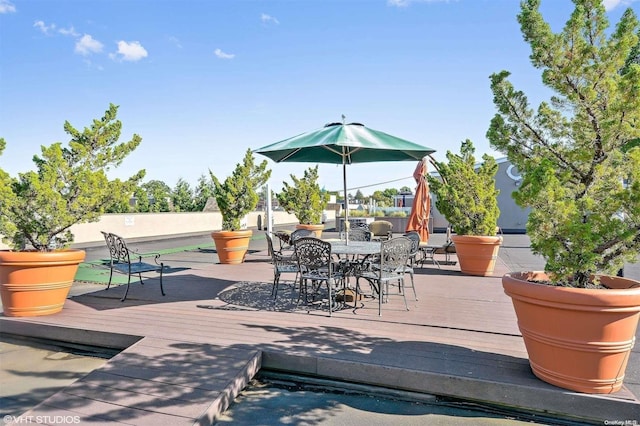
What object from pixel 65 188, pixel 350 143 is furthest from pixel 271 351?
pixel 65 188

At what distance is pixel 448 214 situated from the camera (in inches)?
253

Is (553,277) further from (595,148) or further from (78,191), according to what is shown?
(78,191)

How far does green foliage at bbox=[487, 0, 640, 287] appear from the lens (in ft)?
7.36

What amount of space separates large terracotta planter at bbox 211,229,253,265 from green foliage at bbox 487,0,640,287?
5740mm

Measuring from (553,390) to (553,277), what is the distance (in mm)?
709

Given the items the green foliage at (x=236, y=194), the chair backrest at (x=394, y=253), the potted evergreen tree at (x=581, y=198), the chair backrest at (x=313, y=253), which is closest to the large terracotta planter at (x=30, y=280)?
the chair backrest at (x=313, y=253)

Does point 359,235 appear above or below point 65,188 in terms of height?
below

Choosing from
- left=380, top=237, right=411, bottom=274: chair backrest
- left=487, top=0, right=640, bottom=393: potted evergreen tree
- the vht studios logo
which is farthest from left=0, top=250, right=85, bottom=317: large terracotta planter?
left=487, top=0, right=640, bottom=393: potted evergreen tree

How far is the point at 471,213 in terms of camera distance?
638 cm

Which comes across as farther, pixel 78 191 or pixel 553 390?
pixel 78 191

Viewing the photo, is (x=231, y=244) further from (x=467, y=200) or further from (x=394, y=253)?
(x=467, y=200)

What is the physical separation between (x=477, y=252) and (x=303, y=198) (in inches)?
206

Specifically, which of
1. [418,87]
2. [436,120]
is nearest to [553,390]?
[418,87]

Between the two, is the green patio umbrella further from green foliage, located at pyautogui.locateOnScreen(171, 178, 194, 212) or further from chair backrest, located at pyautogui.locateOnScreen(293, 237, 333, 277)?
green foliage, located at pyautogui.locateOnScreen(171, 178, 194, 212)
